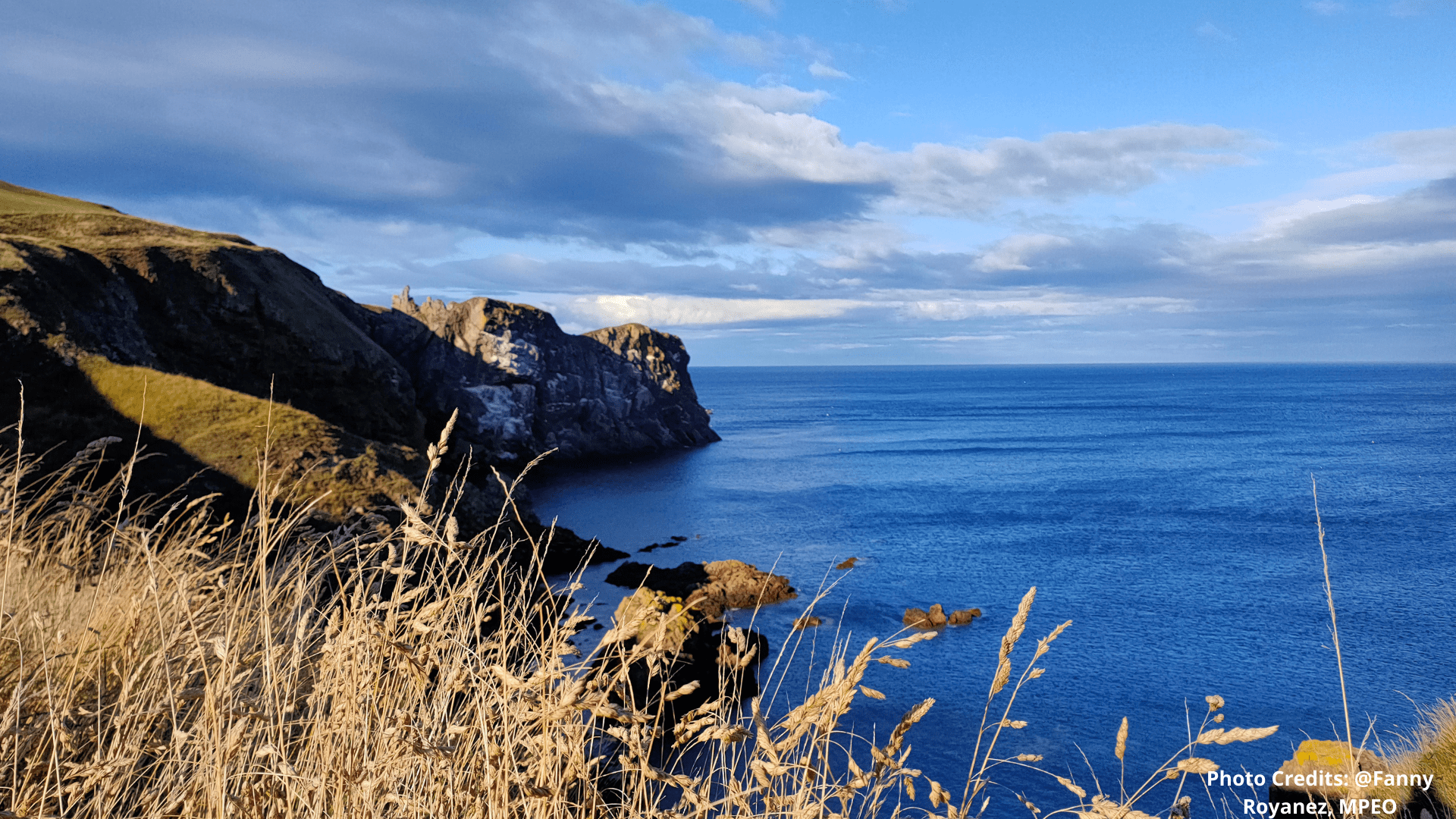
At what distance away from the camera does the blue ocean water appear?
3412cm

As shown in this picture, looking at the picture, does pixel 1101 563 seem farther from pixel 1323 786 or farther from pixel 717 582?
pixel 1323 786

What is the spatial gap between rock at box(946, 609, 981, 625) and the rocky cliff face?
5467 cm

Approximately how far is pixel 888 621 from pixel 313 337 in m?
45.8

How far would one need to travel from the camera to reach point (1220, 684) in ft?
123

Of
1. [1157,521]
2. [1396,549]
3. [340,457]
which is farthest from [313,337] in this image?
[1396,549]

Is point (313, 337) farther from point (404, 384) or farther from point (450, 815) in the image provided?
point (450, 815)

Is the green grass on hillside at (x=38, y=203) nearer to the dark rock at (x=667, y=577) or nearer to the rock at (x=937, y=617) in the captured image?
the dark rock at (x=667, y=577)

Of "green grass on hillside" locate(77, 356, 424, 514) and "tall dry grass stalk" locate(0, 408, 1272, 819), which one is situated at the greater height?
"tall dry grass stalk" locate(0, 408, 1272, 819)

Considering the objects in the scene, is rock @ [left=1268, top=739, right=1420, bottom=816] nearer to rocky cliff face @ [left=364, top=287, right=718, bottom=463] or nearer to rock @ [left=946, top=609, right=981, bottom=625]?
rock @ [left=946, top=609, right=981, bottom=625]

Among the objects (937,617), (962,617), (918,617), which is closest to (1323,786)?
(937,617)

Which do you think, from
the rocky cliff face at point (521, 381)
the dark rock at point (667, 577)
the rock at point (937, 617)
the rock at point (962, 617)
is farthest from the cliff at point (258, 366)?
the rock at point (962, 617)

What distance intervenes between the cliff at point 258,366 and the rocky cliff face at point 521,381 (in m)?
0.24

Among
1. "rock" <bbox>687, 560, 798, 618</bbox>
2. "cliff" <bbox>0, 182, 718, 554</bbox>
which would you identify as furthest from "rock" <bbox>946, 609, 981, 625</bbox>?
"cliff" <bbox>0, 182, 718, 554</bbox>

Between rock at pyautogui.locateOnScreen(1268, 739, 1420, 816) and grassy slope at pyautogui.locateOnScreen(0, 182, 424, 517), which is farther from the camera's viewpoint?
grassy slope at pyautogui.locateOnScreen(0, 182, 424, 517)
